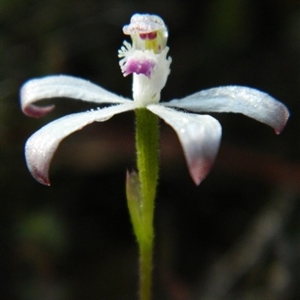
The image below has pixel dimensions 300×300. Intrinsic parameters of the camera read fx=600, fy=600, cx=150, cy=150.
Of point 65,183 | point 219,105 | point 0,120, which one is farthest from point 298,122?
point 219,105

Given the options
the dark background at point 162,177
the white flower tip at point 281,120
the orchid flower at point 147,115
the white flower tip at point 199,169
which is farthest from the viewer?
the dark background at point 162,177

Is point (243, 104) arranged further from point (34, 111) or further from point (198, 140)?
point (34, 111)

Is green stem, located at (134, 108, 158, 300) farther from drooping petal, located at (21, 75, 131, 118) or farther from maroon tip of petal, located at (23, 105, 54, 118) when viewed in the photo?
maroon tip of petal, located at (23, 105, 54, 118)

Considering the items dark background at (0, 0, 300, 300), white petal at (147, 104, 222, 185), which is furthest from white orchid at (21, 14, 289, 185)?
dark background at (0, 0, 300, 300)

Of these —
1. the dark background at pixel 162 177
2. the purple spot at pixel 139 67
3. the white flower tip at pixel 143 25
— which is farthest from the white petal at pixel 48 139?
the dark background at pixel 162 177

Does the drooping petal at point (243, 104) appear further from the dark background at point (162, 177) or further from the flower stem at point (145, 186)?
the dark background at point (162, 177)

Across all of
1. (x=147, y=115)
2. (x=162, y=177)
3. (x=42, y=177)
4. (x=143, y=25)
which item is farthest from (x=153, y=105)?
(x=162, y=177)
